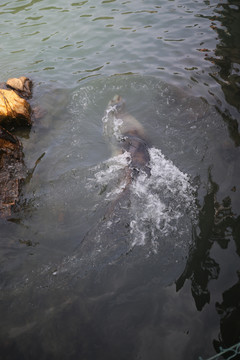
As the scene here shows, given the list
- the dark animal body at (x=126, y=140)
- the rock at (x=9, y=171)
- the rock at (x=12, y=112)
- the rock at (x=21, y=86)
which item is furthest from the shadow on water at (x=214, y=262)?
the rock at (x=21, y=86)

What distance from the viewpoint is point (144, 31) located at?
9414mm

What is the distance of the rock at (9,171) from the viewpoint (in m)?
4.68

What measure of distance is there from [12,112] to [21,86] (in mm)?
1570

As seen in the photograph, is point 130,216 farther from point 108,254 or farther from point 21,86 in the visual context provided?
point 21,86

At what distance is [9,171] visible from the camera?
5.26 metres

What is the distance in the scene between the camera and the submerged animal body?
5.31 meters

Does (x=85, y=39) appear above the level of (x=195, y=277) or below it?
above

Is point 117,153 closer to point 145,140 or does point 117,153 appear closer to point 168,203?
point 145,140

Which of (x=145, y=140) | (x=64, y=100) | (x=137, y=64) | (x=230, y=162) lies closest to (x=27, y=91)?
(x=64, y=100)

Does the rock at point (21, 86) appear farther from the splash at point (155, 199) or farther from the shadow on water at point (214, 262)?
the shadow on water at point (214, 262)

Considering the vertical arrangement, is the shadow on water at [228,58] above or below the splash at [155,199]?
above

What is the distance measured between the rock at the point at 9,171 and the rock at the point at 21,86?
6.47 feet

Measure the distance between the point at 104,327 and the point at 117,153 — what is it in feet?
11.5

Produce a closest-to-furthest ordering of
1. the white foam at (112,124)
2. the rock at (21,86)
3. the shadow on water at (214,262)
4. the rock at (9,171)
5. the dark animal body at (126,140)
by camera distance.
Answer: the shadow on water at (214,262)
the rock at (9,171)
the dark animal body at (126,140)
the white foam at (112,124)
the rock at (21,86)
